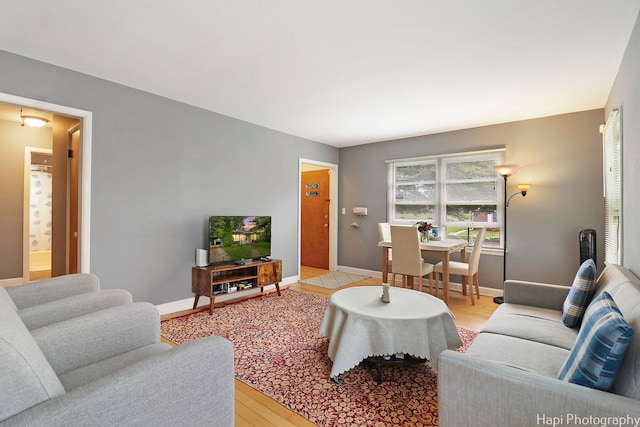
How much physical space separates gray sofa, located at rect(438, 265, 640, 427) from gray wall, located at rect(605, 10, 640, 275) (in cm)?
65

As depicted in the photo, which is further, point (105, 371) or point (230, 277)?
point (230, 277)

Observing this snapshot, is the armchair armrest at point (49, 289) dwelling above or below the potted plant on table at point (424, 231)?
below

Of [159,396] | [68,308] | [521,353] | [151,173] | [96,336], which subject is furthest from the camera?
[151,173]

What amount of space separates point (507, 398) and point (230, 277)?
334cm

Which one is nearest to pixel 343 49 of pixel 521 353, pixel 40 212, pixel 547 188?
pixel 521 353

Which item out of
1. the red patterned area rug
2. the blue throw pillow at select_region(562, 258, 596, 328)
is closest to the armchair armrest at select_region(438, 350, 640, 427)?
the red patterned area rug

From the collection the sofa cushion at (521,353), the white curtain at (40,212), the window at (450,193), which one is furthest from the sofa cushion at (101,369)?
the white curtain at (40,212)

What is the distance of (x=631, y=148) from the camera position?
229 centimetres

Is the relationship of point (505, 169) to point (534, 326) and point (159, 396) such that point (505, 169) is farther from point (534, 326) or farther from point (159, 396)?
point (159, 396)

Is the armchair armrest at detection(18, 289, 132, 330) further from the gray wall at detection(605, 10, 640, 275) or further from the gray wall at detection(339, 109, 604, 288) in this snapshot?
the gray wall at detection(339, 109, 604, 288)

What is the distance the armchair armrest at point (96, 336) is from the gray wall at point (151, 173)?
1.85m

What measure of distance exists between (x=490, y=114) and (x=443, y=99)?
0.99m

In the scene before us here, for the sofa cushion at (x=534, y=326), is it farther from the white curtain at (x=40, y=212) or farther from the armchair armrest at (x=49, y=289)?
the white curtain at (x=40, y=212)

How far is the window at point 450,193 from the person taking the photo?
4.64m
